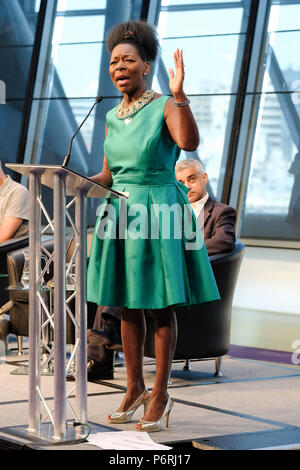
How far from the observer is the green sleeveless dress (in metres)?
2.69

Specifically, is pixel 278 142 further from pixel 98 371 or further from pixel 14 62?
pixel 98 371

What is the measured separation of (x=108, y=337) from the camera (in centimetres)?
377

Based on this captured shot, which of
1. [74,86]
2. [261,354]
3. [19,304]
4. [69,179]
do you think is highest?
[74,86]

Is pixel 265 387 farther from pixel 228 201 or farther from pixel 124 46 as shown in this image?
pixel 228 201

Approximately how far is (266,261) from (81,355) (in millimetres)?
4116

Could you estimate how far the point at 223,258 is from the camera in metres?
3.89

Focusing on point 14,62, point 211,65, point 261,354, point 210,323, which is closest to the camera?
point 210,323

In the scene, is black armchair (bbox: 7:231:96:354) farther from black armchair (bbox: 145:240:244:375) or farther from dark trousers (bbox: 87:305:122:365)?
black armchair (bbox: 145:240:244:375)

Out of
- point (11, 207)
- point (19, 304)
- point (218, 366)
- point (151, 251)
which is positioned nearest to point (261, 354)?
point (218, 366)

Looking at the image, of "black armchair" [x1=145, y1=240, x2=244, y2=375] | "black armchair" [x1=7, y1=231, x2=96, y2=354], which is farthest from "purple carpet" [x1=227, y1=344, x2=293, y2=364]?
"black armchair" [x1=7, y1=231, x2=96, y2=354]

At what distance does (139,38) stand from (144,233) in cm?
75

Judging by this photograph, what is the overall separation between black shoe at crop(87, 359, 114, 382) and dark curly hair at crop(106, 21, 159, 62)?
5.66 ft

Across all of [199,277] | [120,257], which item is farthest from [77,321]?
[199,277]

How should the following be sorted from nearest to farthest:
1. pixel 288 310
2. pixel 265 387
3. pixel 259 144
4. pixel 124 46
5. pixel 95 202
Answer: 1. pixel 124 46
2. pixel 265 387
3. pixel 288 310
4. pixel 259 144
5. pixel 95 202
